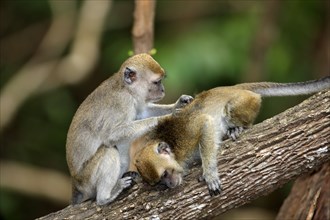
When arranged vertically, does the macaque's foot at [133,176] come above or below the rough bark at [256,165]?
above

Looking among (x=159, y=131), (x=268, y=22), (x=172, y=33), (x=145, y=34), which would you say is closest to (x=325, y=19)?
(x=268, y=22)

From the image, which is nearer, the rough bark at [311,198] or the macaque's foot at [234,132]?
the macaque's foot at [234,132]

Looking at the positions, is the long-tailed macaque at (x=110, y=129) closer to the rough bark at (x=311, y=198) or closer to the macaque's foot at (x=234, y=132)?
the macaque's foot at (x=234, y=132)

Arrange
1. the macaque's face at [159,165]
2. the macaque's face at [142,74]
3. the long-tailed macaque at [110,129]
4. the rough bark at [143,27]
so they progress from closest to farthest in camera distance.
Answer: the macaque's face at [159,165]
the long-tailed macaque at [110,129]
the macaque's face at [142,74]
the rough bark at [143,27]

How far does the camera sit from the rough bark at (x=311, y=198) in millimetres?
7312

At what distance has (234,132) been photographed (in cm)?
632

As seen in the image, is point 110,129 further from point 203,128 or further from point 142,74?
point 203,128

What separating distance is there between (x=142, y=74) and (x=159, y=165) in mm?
909

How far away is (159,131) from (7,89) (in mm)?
4650

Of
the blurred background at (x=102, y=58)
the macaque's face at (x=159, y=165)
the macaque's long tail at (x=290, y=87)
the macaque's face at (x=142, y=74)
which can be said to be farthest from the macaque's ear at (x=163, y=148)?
the blurred background at (x=102, y=58)

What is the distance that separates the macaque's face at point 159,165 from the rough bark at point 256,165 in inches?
3.9

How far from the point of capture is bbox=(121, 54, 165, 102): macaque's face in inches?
265

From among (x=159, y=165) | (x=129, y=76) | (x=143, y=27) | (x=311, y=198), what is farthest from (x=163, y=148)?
(x=143, y=27)

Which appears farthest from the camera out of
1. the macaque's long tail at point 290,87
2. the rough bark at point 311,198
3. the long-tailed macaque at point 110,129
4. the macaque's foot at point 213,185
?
the rough bark at point 311,198
